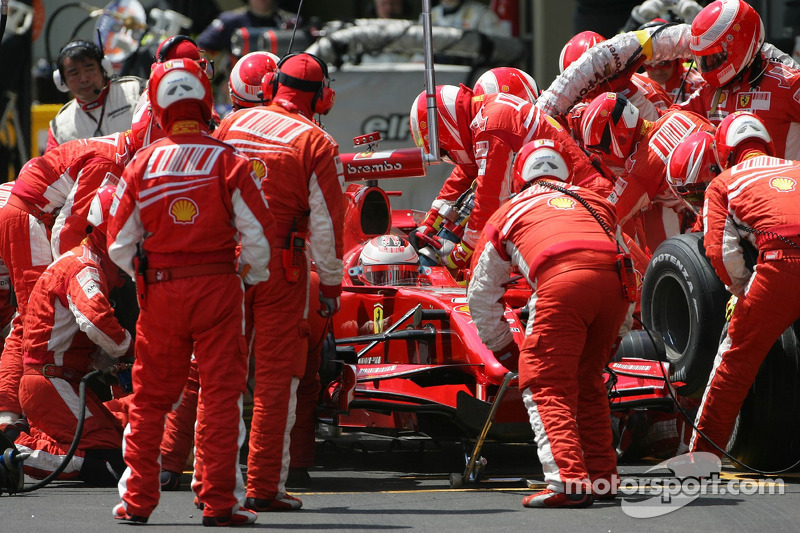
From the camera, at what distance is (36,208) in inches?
310

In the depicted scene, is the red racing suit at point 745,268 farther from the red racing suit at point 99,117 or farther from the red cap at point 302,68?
the red racing suit at point 99,117

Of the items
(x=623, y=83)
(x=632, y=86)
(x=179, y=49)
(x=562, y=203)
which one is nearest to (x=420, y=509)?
(x=562, y=203)

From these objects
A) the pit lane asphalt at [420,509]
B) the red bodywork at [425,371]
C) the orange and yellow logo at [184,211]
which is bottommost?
the pit lane asphalt at [420,509]

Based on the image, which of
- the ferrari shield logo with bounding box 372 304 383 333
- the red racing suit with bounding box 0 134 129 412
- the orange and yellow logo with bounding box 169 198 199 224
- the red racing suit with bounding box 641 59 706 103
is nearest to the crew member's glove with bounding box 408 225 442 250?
the ferrari shield logo with bounding box 372 304 383 333

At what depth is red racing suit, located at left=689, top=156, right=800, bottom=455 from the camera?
6.55 metres

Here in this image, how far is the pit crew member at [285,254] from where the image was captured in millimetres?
6039

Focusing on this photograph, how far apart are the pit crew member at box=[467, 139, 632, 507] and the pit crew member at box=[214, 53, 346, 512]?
769 millimetres

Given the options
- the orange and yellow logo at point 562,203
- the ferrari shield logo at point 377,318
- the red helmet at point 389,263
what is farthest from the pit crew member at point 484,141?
the orange and yellow logo at point 562,203

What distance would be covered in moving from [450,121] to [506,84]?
2.05 ft

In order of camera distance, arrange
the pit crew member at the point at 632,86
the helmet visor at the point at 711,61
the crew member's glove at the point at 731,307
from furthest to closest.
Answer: the pit crew member at the point at 632,86
the helmet visor at the point at 711,61
the crew member's glove at the point at 731,307

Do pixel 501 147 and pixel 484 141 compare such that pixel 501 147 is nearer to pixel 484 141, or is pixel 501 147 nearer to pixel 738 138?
pixel 484 141

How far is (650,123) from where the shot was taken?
30.6 feet

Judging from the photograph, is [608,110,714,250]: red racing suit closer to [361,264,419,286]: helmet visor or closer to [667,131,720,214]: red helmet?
[667,131,720,214]: red helmet

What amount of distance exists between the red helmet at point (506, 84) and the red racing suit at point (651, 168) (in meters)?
0.87
